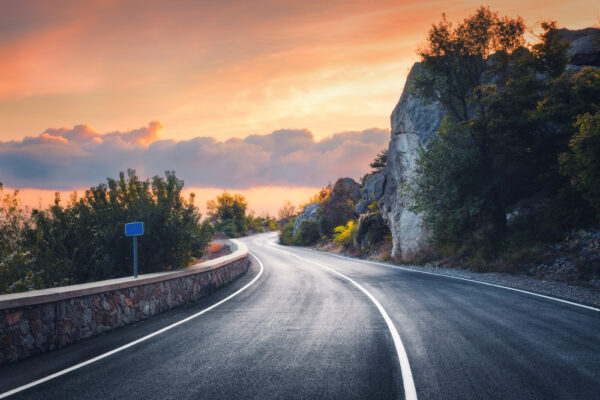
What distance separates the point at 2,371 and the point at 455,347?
6.80 m

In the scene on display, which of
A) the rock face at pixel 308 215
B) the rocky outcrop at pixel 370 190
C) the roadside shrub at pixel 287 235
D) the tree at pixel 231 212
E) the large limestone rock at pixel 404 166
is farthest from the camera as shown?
the tree at pixel 231 212

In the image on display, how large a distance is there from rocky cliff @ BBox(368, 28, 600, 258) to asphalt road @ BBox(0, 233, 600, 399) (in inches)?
583

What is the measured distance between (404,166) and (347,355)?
2306 centimetres

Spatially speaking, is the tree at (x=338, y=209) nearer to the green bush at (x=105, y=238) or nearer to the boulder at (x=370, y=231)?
the boulder at (x=370, y=231)

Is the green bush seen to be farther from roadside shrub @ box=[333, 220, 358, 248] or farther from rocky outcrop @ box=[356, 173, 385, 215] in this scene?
roadside shrub @ box=[333, 220, 358, 248]

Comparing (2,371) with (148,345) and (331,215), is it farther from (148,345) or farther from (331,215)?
(331,215)

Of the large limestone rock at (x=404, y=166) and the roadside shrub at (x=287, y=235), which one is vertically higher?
the large limestone rock at (x=404, y=166)

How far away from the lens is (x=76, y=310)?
7.09 metres

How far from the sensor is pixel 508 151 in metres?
16.8

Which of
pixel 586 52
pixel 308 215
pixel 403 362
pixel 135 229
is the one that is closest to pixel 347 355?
pixel 403 362

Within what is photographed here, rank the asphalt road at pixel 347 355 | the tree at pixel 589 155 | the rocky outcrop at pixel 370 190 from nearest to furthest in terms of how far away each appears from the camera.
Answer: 1. the asphalt road at pixel 347 355
2. the tree at pixel 589 155
3. the rocky outcrop at pixel 370 190

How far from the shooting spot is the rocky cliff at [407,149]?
21.8 meters

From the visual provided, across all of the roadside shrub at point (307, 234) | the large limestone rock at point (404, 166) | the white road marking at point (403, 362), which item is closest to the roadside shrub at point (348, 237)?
the large limestone rock at point (404, 166)

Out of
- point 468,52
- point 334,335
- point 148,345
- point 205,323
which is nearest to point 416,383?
point 334,335
